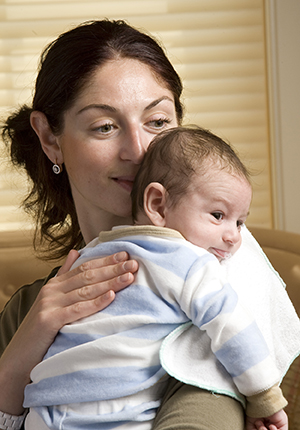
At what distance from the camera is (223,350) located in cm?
84

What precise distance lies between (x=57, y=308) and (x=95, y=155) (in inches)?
15.6

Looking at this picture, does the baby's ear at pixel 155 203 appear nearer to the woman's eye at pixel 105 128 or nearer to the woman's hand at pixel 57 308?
the woman's hand at pixel 57 308

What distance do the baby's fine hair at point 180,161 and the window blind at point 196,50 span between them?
5.20 ft

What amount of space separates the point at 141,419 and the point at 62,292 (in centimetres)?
33

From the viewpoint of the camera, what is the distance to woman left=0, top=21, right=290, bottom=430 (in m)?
0.95

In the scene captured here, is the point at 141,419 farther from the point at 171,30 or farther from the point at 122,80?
the point at 171,30

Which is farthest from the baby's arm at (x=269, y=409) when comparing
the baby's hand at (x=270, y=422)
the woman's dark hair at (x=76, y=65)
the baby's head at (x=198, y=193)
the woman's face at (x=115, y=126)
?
the woman's dark hair at (x=76, y=65)

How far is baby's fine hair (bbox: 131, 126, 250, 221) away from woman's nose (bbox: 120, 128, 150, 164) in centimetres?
→ 4

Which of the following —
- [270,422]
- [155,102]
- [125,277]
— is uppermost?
[155,102]

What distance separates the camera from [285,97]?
2605 mm

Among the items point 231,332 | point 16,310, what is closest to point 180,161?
point 231,332

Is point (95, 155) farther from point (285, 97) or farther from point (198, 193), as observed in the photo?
point (285, 97)

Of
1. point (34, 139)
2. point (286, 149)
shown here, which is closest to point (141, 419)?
point (34, 139)

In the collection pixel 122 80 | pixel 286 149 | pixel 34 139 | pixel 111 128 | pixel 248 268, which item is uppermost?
pixel 122 80
